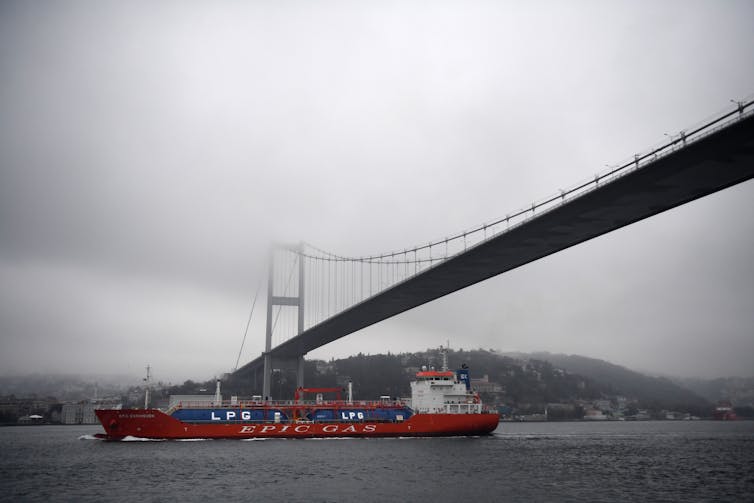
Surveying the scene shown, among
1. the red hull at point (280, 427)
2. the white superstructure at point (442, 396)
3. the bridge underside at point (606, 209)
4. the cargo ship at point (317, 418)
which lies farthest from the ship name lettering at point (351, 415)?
the bridge underside at point (606, 209)

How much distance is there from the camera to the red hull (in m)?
34.6

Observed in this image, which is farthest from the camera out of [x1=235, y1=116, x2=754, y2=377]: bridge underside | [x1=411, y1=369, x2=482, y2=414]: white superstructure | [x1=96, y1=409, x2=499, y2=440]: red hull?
[x1=411, y1=369, x2=482, y2=414]: white superstructure

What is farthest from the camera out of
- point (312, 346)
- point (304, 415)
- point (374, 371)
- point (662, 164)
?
point (374, 371)

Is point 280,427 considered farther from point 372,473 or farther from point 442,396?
point 372,473

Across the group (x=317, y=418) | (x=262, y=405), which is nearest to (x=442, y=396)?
(x=317, y=418)

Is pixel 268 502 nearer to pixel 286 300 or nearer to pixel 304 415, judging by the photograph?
pixel 304 415

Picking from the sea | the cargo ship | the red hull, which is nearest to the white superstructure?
the cargo ship

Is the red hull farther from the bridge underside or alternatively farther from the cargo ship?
the bridge underside

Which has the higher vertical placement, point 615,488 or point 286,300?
point 286,300

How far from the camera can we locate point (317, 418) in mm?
38125

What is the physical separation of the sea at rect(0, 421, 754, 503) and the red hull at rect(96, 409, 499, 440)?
49.0 inches

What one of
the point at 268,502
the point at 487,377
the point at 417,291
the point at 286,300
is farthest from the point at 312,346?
the point at 487,377

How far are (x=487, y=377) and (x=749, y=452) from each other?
83.6 meters

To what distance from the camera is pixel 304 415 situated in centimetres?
3825
